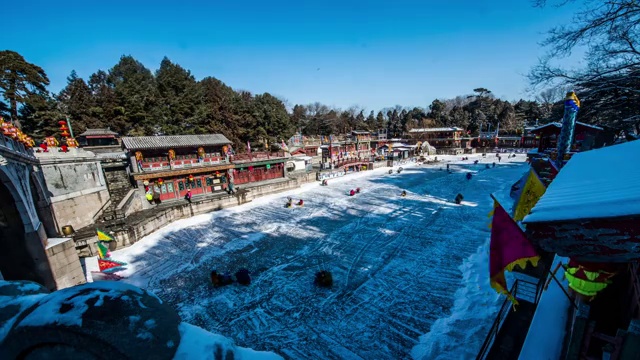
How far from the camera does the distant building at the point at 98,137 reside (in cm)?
2792

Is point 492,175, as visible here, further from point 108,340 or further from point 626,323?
point 108,340

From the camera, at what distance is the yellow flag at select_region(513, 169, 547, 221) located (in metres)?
6.61

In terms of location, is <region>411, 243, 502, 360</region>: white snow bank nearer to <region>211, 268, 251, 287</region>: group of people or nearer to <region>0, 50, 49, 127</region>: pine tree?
<region>211, 268, 251, 287</region>: group of people

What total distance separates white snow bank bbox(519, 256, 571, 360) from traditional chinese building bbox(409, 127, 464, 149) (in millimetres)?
60786

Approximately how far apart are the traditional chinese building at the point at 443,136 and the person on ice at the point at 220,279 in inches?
2434

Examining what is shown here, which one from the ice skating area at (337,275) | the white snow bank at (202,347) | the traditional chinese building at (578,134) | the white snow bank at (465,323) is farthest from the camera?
the traditional chinese building at (578,134)

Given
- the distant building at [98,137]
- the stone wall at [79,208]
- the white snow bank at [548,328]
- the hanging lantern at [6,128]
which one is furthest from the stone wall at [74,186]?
the white snow bank at [548,328]

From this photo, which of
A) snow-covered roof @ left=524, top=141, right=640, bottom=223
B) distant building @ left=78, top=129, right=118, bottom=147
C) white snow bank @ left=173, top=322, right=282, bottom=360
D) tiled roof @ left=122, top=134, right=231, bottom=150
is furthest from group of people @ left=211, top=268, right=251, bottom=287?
distant building @ left=78, top=129, right=118, bottom=147

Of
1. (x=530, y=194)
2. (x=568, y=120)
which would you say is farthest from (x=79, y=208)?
(x=568, y=120)

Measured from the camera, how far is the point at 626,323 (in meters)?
4.68

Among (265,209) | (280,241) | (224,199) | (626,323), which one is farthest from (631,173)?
(224,199)

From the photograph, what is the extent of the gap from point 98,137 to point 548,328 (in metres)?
38.8

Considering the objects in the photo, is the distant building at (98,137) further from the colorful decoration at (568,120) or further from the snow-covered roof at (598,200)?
the colorful decoration at (568,120)

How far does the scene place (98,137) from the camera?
92.7 ft
